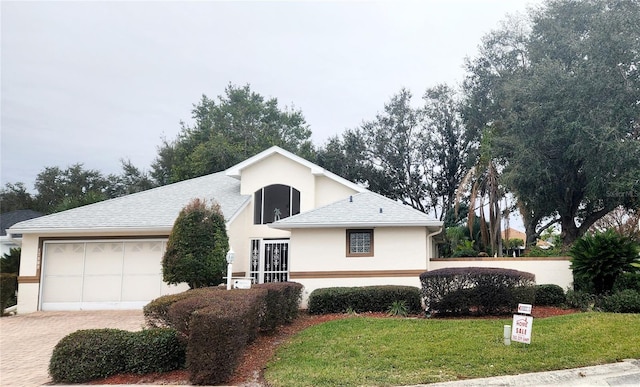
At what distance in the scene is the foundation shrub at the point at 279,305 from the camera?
11094 mm

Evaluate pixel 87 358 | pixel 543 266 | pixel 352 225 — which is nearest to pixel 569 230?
pixel 543 266

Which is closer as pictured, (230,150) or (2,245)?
(2,245)

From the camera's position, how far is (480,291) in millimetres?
12195

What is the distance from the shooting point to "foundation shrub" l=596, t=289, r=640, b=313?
479 inches

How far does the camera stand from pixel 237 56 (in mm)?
22328

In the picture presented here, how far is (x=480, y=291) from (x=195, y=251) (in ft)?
26.6

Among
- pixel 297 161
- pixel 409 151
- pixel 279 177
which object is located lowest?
pixel 279 177

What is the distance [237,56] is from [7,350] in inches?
598

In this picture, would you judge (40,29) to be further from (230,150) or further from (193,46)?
(230,150)

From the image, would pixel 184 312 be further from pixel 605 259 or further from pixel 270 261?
pixel 605 259

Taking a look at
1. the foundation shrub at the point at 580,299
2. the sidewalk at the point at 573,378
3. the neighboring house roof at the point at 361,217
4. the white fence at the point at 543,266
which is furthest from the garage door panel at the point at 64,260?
the foundation shrub at the point at 580,299

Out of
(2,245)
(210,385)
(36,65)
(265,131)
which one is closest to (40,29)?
(36,65)

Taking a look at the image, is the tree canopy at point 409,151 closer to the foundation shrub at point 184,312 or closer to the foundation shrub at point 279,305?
the foundation shrub at point 279,305

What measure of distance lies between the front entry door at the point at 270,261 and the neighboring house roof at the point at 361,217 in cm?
238
